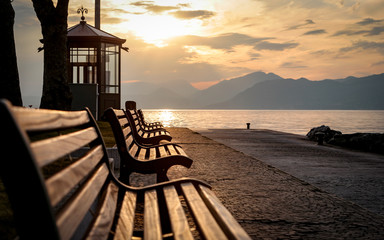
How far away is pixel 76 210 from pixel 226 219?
89 centimetres

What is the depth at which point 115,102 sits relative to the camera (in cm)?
2456

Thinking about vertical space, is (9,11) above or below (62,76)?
above

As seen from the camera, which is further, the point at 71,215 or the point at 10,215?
the point at 10,215

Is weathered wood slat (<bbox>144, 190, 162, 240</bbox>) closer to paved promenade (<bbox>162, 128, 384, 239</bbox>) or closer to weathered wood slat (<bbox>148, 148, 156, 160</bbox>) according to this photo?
paved promenade (<bbox>162, 128, 384, 239</bbox>)

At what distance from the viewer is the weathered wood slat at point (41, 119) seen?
1.21 metres

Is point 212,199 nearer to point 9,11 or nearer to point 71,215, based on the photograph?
point 71,215

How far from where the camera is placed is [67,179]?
1493mm

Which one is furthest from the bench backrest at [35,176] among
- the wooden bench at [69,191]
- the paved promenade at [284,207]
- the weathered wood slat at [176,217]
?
the paved promenade at [284,207]

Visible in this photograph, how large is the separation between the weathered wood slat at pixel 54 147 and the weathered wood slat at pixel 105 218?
0.40 metres

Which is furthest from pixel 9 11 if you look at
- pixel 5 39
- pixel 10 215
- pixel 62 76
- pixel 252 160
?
pixel 10 215

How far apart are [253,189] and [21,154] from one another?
14.4ft

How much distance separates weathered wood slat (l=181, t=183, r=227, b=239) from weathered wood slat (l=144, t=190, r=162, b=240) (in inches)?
8.6

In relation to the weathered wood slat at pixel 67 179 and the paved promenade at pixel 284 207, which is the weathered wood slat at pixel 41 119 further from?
the paved promenade at pixel 284 207

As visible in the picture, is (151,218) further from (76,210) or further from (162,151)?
(162,151)
